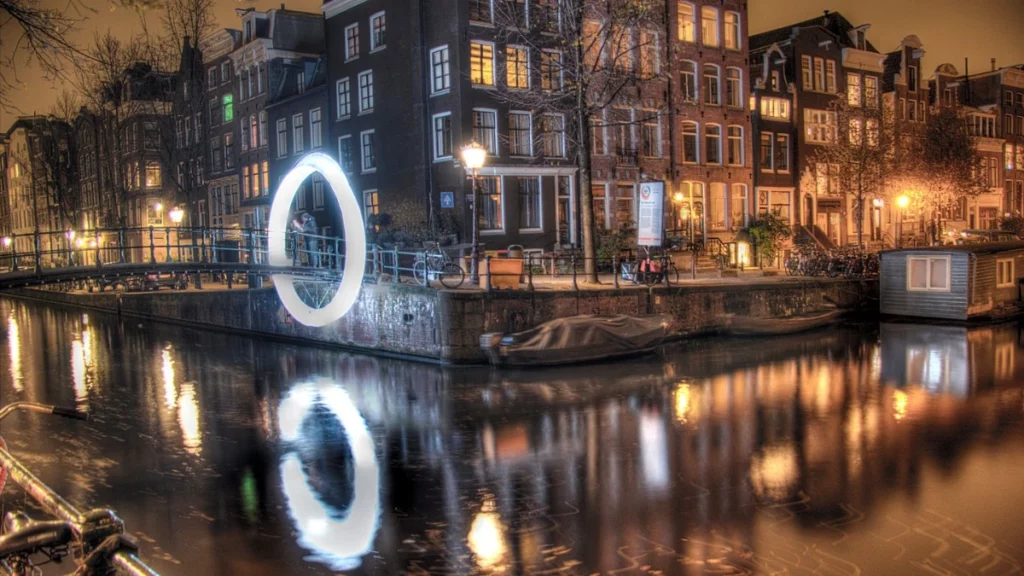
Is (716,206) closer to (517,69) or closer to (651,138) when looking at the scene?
(651,138)

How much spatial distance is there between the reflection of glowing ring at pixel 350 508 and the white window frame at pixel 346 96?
78.5ft

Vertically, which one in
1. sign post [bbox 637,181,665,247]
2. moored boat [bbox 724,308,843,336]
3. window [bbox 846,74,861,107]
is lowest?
moored boat [bbox 724,308,843,336]

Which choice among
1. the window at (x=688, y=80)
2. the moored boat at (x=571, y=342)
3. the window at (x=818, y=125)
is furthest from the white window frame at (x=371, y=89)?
the window at (x=818, y=125)

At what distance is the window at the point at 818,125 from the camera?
45969mm

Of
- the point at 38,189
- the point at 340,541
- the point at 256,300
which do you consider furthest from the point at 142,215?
the point at 340,541

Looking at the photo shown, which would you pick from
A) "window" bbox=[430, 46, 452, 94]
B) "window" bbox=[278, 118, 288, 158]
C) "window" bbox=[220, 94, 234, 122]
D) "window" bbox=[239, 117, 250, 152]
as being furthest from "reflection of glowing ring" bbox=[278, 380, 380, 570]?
"window" bbox=[220, 94, 234, 122]

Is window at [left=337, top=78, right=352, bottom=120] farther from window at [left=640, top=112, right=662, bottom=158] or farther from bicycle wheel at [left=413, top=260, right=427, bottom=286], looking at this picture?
bicycle wheel at [left=413, top=260, right=427, bottom=286]

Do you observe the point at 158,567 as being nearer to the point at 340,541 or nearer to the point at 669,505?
the point at 340,541

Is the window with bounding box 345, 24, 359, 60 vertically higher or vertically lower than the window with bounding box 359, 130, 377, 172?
higher

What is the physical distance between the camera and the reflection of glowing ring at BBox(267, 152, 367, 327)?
67.1 ft

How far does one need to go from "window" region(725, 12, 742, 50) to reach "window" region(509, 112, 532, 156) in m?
13.3

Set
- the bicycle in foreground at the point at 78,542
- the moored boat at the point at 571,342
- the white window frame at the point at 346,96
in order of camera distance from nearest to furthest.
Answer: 1. the bicycle in foreground at the point at 78,542
2. the moored boat at the point at 571,342
3. the white window frame at the point at 346,96

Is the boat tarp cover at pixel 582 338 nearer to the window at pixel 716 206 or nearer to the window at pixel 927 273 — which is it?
the window at pixel 927 273

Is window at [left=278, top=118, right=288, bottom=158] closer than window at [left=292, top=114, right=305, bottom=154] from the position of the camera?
No
